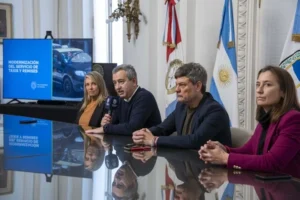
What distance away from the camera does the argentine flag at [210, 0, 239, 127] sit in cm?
417

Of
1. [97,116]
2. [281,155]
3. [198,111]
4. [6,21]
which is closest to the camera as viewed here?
[281,155]

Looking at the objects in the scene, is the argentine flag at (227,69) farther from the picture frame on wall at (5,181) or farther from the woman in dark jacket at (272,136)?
the picture frame on wall at (5,181)

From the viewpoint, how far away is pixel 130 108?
363cm

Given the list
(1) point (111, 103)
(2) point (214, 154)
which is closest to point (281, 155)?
(2) point (214, 154)

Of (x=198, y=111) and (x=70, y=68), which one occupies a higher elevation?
(x=70, y=68)

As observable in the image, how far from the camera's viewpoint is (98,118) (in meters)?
4.11

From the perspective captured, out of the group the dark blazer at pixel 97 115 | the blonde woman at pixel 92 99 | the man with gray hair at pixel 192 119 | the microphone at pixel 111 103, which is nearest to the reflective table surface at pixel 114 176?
the man with gray hair at pixel 192 119

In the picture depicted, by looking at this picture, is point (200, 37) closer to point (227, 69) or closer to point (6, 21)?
point (227, 69)

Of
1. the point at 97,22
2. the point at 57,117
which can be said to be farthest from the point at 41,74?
the point at 97,22

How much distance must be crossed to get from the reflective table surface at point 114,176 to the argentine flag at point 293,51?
1.41 m

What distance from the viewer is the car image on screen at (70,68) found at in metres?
6.41

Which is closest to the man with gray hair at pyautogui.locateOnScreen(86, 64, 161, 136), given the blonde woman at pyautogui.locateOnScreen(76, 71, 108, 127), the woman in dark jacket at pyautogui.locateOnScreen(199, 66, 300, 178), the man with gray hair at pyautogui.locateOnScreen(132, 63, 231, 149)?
the man with gray hair at pyautogui.locateOnScreen(132, 63, 231, 149)

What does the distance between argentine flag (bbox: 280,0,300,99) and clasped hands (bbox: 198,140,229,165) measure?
1.55m

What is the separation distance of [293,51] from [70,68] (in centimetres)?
371
